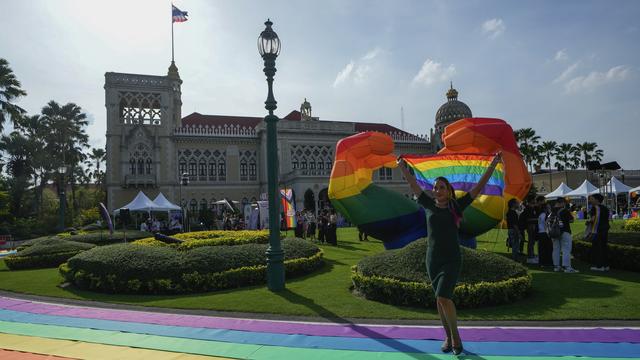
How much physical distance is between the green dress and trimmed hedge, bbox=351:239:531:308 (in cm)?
286

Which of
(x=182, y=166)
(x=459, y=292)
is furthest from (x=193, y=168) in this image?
(x=459, y=292)

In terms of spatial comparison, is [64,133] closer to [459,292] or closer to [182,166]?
[182,166]

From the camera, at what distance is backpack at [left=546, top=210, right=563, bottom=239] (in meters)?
10.6

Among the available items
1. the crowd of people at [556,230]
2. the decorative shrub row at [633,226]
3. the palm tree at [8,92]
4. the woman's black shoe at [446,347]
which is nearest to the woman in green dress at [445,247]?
the woman's black shoe at [446,347]

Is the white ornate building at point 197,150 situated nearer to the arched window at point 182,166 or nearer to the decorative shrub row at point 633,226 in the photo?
the arched window at point 182,166

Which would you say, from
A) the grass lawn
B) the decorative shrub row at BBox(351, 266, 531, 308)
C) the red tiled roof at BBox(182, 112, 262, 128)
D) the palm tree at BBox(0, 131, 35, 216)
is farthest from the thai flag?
the decorative shrub row at BBox(351, 266, 531, 308)

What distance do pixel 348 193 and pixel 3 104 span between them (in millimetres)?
30613

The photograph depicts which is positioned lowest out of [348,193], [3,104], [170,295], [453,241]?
[170,295]

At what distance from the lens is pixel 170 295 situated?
9.79 metres

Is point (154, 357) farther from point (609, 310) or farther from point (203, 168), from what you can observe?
point (203, 168)

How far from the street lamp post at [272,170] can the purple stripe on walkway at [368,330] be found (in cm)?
220

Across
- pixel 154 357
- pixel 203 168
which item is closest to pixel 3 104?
pixel 203 168

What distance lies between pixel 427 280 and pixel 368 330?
1918 mm

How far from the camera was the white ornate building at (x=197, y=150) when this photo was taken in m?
44.5
